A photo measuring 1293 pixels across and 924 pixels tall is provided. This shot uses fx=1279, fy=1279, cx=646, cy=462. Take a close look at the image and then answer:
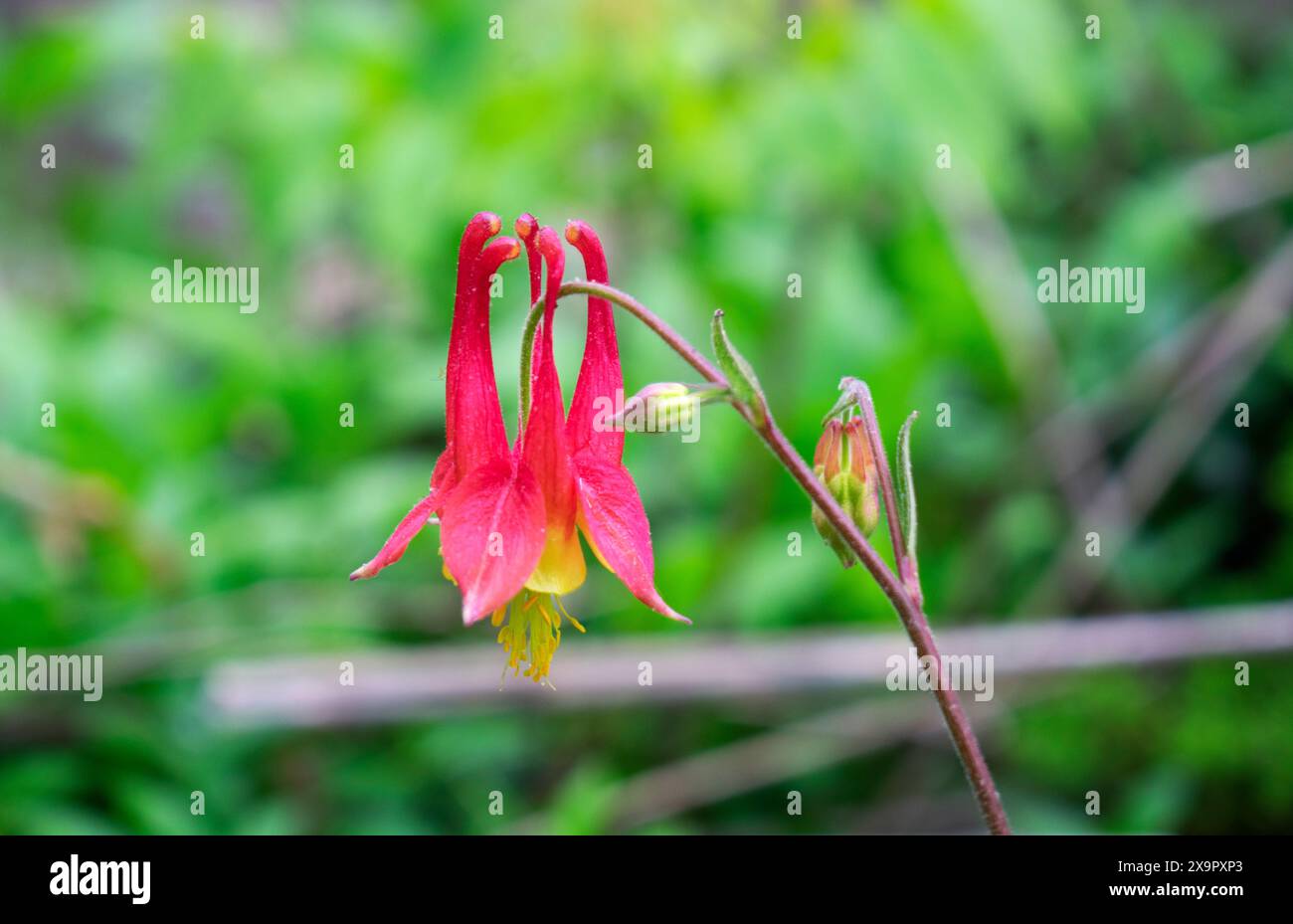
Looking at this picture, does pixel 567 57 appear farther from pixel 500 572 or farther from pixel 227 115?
pixel 500 572

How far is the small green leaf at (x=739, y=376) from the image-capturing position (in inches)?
48.9

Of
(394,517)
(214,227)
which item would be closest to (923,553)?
(394,517)

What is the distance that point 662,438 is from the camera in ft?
12.7

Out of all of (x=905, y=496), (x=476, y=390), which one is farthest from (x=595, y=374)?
(x=905, y=496)

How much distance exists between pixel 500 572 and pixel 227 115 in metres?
2.54

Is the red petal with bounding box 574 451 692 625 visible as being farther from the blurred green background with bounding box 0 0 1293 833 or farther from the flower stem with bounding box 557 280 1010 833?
the blurred green background with bounding box 0 0 1293 833

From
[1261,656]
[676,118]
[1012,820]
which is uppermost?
[676,118]

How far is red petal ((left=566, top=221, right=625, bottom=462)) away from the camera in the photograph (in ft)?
4.50

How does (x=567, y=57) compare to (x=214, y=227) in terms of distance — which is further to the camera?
(x=214, y=227)

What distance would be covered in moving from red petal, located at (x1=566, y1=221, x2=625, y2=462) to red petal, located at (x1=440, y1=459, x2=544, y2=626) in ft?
0.34

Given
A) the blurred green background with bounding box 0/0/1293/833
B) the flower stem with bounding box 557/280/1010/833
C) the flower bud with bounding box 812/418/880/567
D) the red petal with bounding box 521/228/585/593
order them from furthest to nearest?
1. the blurred green background with bounding box 0/0/1293/833
2. the flower bud with bounding box 812/418/880/567
3. the red petal with bounding box 521/228/585/593
4. the flower stem with bounding box 557/280/1010/833

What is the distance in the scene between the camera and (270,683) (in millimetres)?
2963

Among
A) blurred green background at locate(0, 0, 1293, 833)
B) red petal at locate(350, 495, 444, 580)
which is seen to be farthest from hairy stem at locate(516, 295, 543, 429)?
blurred green background at locate(0, 0, 1293, 833)

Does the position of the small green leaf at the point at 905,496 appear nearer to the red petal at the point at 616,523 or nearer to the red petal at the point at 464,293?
the red petal at the point at 616,523
